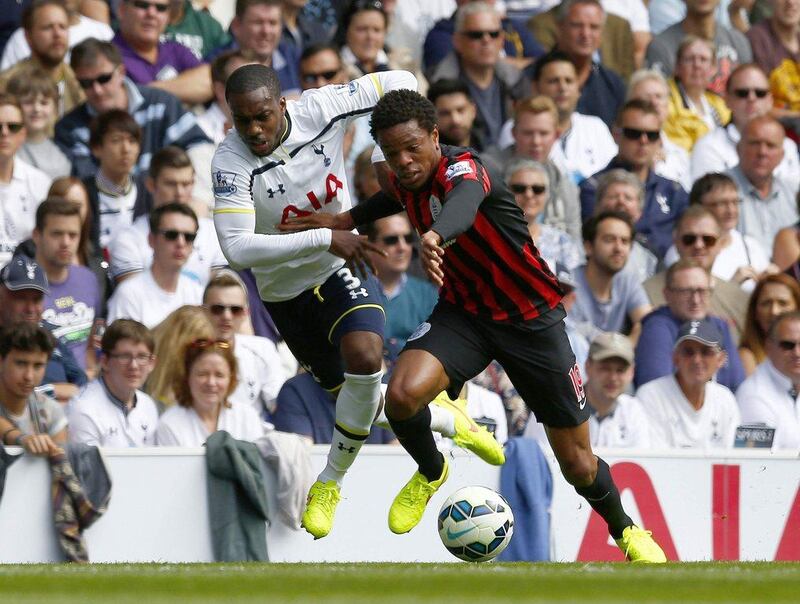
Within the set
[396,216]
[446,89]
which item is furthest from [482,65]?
[396,216]

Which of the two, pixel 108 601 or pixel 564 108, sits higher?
pixel 564 108

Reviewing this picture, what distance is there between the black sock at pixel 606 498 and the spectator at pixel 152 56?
18.6 feet

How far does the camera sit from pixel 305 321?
8.65 metres

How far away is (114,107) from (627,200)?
392cm

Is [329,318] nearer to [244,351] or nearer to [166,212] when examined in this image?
[244,351]

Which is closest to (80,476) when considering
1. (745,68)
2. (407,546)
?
(407,546)

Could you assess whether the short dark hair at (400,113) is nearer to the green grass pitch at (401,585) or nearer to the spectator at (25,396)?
the green grass pitch at (401,585)

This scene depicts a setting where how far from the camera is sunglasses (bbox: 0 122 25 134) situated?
36.4ft

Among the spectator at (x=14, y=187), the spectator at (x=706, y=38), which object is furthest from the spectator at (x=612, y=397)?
the spectator at (x=706, y=38)

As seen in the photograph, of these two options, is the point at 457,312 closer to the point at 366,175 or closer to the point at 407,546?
the point at 407,546

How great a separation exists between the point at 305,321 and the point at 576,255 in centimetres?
413

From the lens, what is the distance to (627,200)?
12.6 metres

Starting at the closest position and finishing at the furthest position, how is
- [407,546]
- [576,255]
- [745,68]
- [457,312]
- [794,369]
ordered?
[457,312] < [407,546] < [794,369] < [576,255] < [745,68]

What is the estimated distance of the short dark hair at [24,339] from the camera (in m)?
9.56
